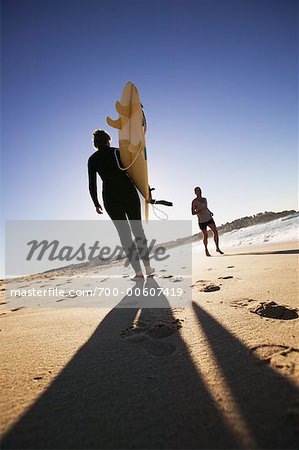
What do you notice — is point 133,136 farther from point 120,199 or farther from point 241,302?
point 241,302

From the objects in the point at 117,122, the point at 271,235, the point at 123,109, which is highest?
the point at 123,109

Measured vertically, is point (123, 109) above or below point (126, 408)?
above

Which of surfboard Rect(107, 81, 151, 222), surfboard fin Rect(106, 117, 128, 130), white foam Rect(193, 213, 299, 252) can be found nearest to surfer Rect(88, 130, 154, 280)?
Answer: surfboard Rect(107, 81, 151, 222)

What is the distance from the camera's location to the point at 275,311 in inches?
48.9

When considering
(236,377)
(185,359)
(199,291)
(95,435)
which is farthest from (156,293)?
(95,435)

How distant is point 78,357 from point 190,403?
1.66 feet

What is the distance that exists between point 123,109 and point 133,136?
0.54 meters

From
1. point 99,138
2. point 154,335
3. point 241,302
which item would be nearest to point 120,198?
point 99,138

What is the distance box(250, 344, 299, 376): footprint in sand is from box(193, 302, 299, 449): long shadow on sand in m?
0.02

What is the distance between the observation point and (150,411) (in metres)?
0.62

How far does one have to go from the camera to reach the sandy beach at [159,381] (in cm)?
54

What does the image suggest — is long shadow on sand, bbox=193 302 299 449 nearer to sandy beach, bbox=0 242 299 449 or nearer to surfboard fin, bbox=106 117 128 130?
sandy beach, bbox=0 242 299 449

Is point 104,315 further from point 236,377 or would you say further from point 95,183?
point 95,183

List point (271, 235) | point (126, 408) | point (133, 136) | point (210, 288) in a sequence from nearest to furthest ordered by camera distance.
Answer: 1. point (126, 408)
2. point (210, 288)
3. point (133, 136)
4. point (271, 235)
